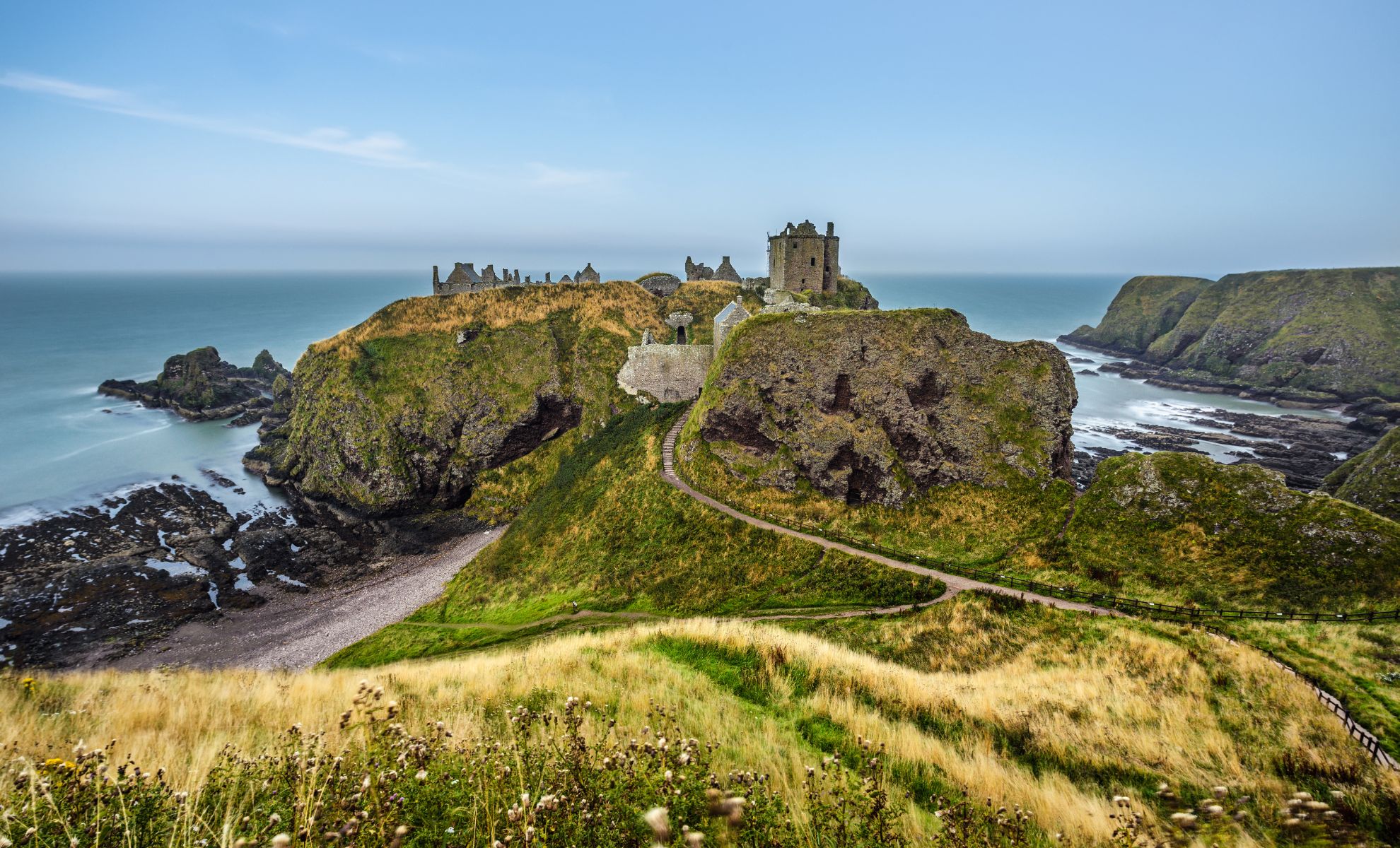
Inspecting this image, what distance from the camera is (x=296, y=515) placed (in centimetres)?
4316

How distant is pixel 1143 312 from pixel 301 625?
158 metres

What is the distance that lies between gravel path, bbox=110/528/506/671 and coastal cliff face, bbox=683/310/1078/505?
1905 cm

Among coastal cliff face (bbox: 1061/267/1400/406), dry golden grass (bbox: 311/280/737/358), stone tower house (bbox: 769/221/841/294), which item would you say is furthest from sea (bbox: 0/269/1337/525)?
stone tower house (bbox: 769/221/841/294)

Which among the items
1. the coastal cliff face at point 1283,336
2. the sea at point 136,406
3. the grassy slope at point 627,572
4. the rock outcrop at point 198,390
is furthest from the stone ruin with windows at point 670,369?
the coastal cliff face at point 1283,336

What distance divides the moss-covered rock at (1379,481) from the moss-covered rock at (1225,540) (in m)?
18.9

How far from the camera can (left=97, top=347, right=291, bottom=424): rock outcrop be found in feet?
222

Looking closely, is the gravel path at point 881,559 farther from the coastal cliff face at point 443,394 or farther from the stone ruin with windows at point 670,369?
the coastal cliff face at point 443,394

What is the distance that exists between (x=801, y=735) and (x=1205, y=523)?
23676 millimetres

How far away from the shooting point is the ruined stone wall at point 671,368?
40031mm

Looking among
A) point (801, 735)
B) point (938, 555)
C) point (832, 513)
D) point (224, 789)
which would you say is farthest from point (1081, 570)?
point (224, 789)

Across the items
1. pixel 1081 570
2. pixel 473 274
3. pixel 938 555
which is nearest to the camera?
pixel 1081 570

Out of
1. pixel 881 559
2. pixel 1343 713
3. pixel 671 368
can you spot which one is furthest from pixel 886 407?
pixel 1343 713

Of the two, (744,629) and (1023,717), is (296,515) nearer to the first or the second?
(744,629)

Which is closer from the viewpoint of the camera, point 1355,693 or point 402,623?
point 1355,693
